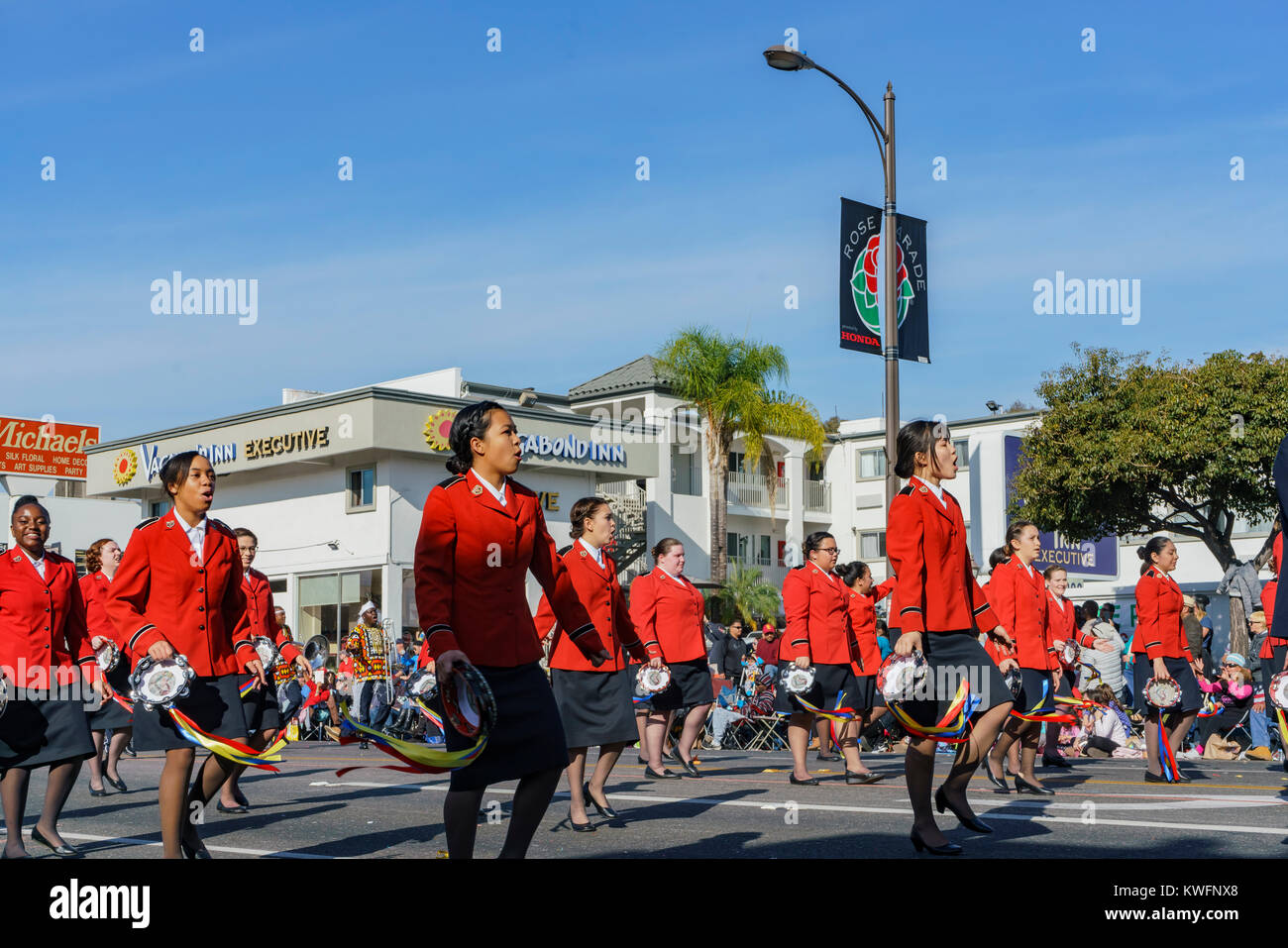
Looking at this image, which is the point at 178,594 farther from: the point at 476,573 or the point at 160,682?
the point at 476,573

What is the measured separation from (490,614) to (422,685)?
0.41 metres

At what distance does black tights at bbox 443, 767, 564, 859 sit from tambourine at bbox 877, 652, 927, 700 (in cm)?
207

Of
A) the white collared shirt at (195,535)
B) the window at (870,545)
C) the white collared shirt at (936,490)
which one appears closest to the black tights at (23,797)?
the white collared shirt at (195,535)

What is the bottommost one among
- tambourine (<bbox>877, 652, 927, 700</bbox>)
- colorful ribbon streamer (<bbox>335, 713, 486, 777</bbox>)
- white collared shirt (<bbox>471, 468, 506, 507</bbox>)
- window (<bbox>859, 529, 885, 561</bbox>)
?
colorful ribbon streamer (<bbox>335, 713, 486, 777</bbox>)

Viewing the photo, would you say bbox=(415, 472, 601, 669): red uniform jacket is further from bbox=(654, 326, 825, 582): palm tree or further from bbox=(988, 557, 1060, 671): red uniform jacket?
bbox=(654, 326, 825, 582): palm tree

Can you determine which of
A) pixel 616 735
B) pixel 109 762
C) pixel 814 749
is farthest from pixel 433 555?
pixel 814 749

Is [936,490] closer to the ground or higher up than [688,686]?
higher up

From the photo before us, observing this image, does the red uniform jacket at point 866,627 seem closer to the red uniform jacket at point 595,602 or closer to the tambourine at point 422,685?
the red uniform jacket at point 595,602

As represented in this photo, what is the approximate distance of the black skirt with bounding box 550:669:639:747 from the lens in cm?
934

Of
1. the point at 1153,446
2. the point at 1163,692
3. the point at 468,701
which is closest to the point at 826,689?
the point at 1163,692

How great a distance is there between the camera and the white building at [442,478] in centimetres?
3856

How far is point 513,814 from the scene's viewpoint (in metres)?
5.51

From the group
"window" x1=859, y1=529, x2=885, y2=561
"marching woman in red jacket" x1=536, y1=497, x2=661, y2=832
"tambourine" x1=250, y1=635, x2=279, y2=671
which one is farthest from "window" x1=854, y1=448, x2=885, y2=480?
"tambourine" x1=250, y1=635, x2=279, y2=671
